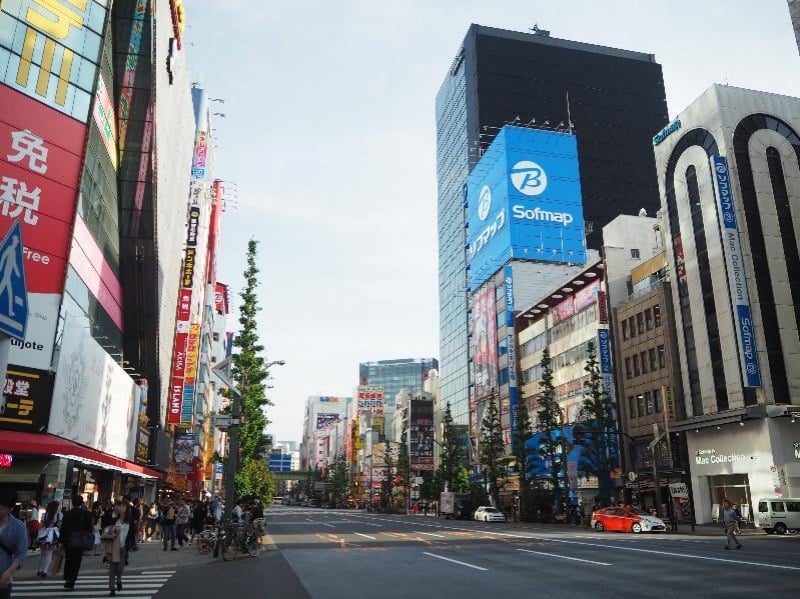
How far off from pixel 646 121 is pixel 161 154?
127931mm

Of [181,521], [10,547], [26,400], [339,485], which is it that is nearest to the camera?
[10,547]

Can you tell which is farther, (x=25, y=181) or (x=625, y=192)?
(x=625, y=192)

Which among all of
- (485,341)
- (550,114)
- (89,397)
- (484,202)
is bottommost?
(89,397)

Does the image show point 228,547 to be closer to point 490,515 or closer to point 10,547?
point 10,547

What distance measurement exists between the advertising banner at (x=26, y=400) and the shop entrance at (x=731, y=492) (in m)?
37.1

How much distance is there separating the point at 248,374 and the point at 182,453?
24546mm

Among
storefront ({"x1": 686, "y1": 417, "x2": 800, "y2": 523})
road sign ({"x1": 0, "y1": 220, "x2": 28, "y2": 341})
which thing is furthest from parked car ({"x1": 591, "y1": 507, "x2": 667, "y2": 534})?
road sign ({"x1": 0, "y1": 220, "x2": 28, "y2": 341})

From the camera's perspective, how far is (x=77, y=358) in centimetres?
2752

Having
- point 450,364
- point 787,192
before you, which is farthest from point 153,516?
point 450,364

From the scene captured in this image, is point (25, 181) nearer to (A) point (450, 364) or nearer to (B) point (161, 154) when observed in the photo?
(B) point (161, 154)

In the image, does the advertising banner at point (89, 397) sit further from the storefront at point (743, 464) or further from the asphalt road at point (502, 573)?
the storefront at point (743, 464)

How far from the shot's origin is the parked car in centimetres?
3534

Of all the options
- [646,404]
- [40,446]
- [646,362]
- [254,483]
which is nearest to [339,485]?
[254,483]

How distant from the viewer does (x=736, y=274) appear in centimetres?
4350
